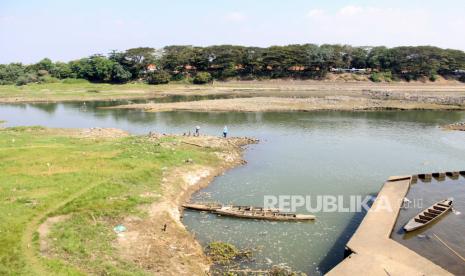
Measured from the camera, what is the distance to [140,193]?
103 ft

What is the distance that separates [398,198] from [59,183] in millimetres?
25899

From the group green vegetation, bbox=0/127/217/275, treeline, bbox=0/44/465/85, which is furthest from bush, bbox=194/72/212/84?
green vegetation, bbox=0/127/217/275

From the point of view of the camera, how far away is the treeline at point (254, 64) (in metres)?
→ 139

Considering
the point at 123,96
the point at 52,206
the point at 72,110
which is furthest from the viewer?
the point at 123,96

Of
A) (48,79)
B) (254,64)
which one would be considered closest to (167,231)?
(254,64)

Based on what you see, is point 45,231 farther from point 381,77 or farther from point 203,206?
point 381,77

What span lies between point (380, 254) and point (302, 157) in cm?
2669

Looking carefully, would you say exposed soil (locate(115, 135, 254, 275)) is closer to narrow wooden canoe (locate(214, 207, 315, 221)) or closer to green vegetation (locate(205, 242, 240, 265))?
green vegetation (locate(205, 242, 240, 265))

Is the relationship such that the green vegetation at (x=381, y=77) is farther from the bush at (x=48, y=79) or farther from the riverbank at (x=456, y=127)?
the bush at (x=48, y=79)

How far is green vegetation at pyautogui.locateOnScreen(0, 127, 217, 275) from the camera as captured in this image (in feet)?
68.1

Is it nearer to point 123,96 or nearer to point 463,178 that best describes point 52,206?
point 463,178

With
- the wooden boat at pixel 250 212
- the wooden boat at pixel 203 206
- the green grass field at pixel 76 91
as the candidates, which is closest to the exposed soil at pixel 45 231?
the wooden boat at pixel 203 206

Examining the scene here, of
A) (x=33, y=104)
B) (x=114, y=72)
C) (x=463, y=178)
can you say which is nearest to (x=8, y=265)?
(x=463, y=178)

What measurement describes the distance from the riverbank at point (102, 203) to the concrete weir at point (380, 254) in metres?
8.00
